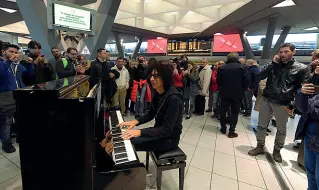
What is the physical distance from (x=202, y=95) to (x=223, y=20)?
6.93 metres

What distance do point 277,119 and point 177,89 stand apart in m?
1.67

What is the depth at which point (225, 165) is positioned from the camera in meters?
2.57

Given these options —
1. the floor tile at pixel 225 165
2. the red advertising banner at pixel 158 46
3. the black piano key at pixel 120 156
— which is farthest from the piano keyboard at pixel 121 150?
the red advertising banner at pixel 158 46

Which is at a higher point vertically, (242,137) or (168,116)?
(168,116)

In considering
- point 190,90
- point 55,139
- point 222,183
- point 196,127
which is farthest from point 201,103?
point 55,139

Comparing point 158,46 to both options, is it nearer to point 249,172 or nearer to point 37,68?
point 37,68

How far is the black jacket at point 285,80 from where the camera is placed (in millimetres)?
2355

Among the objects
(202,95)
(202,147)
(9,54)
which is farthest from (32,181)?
(202,95)

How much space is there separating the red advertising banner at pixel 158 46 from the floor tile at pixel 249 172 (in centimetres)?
1258

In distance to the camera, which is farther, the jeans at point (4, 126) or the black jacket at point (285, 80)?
the jeans at point (4, 126)

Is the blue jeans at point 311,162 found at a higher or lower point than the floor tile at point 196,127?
higher

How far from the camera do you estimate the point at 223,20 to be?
9805mm

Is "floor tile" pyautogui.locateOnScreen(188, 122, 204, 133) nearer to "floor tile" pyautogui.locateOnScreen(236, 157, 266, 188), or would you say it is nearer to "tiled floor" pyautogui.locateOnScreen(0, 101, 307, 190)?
"tiled floor" pyautogui.locateOnScreen(0, 101, 307, 190)

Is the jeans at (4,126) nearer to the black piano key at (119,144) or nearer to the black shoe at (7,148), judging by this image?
the black shoe at (7,148)
